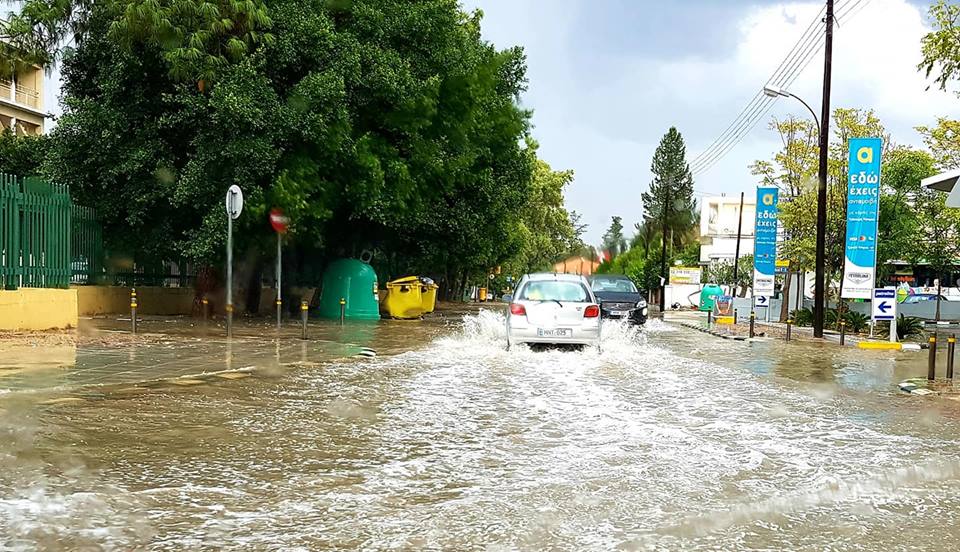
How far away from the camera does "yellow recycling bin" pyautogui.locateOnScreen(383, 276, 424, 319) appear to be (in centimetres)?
3003

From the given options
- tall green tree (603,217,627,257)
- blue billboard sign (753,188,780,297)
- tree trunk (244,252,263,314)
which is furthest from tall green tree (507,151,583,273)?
tall green tree (603,217,627,257)

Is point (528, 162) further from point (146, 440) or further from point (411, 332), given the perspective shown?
point (146, 440)

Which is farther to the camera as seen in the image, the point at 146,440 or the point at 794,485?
the point at 146,440

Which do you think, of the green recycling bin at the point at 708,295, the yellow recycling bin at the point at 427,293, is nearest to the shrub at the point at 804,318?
the green recycling bin at the point at 708,295

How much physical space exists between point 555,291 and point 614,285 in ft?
44.0

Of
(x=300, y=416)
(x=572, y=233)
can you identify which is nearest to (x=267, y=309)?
(x=300, y=416)

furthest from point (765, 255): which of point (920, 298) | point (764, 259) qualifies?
point (920, 298)

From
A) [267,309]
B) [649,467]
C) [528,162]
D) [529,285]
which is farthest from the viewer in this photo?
[528,162]

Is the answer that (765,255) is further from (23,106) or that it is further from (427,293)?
(23,106)

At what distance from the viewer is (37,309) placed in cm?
1656

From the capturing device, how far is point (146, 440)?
24.4 ft

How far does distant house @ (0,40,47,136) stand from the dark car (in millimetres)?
35480

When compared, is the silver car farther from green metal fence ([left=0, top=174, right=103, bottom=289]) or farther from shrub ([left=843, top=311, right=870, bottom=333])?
shrub ([left=843, top=311, right=870, bottom=333])

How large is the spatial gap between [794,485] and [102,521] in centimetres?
451
